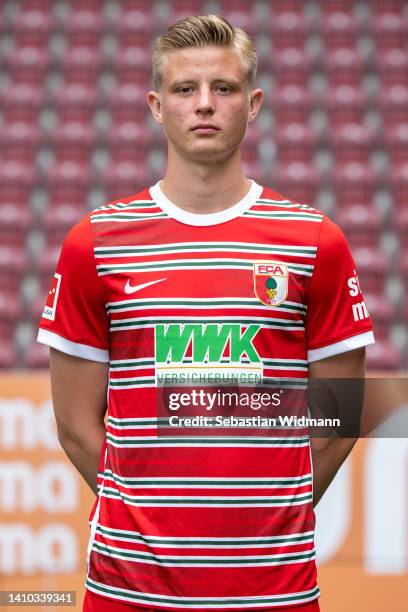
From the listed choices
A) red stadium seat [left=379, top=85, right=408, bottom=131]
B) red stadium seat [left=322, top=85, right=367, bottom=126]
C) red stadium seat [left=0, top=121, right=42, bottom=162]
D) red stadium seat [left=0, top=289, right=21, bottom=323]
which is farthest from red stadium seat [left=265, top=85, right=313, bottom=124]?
red stadium seat [left=0, top=289, right=21, bottom=323]

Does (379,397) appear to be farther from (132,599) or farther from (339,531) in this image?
(339,531)

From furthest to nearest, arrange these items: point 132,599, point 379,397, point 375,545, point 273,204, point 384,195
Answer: point 384,195
point 375,545
point 379,397
point 273,204
point 132,599

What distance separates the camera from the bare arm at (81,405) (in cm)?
159

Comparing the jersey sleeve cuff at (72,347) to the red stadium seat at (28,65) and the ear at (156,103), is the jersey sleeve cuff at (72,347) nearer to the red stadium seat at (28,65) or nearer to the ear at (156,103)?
the ear at (156,103)

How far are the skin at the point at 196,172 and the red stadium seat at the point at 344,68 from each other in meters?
6.71

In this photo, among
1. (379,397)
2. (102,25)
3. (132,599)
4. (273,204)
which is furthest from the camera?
(102,25)

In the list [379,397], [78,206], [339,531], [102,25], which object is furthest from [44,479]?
[102,25]

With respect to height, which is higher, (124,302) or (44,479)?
(124,302)

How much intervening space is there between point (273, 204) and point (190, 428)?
1.37 feet

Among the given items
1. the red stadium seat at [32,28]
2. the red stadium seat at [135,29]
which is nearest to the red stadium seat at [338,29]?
the red stadium seat at [135,29]

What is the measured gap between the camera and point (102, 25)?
8.70 meters

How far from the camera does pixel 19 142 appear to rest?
763 centimetres

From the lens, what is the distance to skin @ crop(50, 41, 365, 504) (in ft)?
4.94

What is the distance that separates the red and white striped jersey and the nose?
0.17 metres
